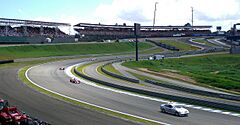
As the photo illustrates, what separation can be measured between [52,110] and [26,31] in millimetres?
132003

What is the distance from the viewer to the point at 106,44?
164 meters

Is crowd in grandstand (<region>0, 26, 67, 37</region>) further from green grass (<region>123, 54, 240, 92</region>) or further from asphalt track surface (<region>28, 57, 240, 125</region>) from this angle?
asphalt track surface (<region>28, 57, 240, 125</region>)

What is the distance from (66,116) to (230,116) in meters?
16.0

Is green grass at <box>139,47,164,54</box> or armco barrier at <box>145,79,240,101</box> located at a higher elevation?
armco barrier at <box>145,79,240,101</box>

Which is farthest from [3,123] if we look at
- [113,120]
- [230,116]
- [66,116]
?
[230,116]

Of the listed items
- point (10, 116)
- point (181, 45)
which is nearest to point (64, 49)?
point (181, 45)

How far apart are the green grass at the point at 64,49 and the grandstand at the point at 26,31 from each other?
922 centimetres

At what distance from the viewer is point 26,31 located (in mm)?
164125

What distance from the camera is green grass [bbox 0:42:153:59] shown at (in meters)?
118

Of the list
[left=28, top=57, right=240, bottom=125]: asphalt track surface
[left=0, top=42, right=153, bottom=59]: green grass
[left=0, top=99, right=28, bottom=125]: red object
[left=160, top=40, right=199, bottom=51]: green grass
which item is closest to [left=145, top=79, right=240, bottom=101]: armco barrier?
[left=28, top=57, right=240, bottom=125]: asphalt track surface

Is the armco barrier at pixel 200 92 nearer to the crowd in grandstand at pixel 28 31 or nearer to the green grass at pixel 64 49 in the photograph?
the green grass at pixel 64 49

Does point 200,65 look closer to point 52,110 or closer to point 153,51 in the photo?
point 153,51

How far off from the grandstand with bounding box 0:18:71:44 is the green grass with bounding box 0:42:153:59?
9.22 m

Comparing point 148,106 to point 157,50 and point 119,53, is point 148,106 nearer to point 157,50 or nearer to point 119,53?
point 119,53
